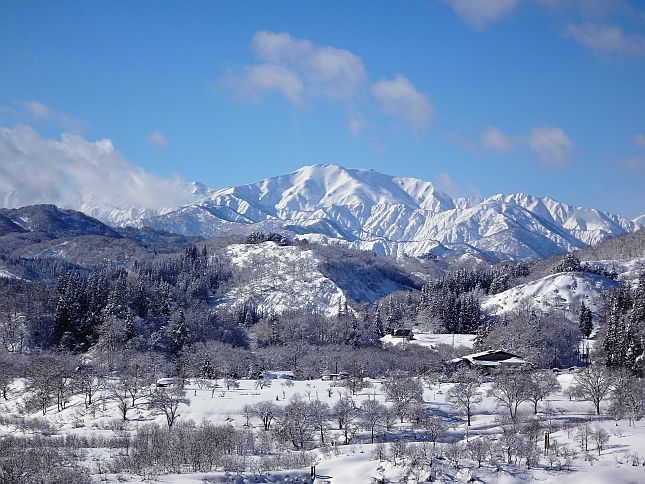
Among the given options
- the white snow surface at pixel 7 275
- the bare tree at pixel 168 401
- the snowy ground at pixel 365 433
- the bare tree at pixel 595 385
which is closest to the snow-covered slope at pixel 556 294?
the snowy ground at pixel 365 433

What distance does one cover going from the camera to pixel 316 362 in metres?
107

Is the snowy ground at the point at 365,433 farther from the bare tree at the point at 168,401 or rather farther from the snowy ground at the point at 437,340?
the snowy ground at the point at 437,340

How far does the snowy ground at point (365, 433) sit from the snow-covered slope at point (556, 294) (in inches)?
2826

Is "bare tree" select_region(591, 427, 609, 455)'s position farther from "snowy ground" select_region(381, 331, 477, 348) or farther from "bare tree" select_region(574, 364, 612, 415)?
"snowy ground" select_region(381, 331, 477, 348)

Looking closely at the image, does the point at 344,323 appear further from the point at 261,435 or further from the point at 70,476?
the point at 70,476

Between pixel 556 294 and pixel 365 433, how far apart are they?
117 m

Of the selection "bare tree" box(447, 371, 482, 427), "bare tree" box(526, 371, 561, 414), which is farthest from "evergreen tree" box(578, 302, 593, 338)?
"bare tree" box(447, 371, 482, 427)

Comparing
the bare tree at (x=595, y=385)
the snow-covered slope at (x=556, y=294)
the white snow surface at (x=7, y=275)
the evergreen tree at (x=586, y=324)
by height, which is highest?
the white snow surface at (x=7, y=275)

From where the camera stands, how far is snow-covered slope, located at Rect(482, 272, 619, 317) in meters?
155

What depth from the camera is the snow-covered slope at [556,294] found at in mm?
155000

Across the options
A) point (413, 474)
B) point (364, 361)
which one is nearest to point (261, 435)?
point (413, 474)

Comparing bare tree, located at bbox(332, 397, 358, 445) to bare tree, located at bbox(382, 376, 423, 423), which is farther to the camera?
bare tree, located at bbox(382, 376, 423, 423)

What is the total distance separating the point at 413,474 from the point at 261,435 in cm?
2208

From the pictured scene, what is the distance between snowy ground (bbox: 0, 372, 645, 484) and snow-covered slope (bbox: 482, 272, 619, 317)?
236 feet
